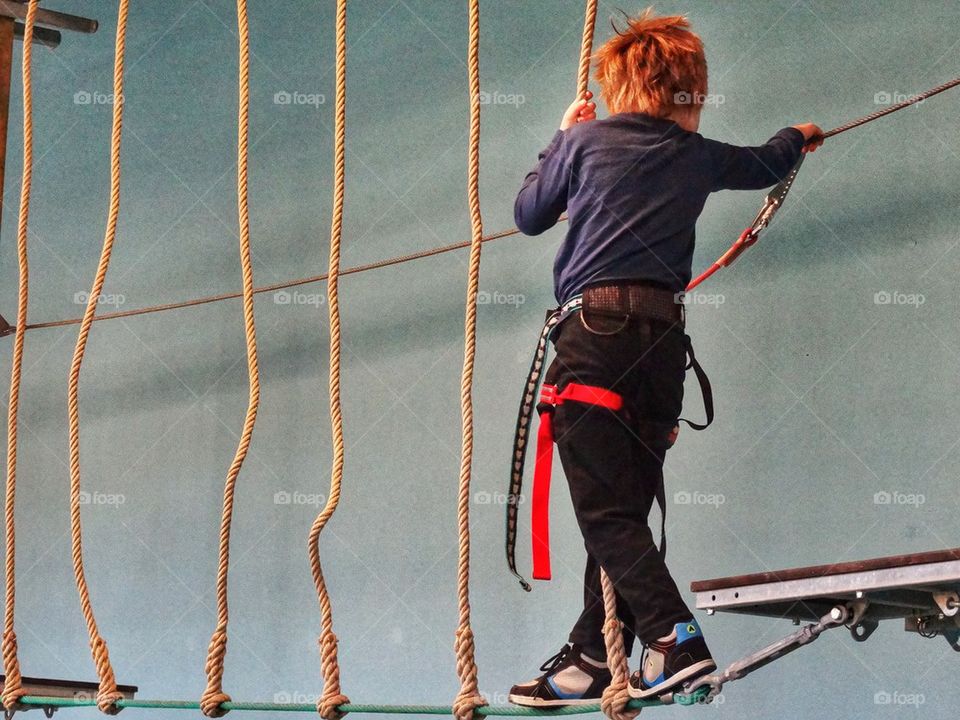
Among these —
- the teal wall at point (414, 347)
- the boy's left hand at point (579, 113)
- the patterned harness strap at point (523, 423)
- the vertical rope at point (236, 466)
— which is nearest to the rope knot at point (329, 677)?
the vertical rope at point (236, 466)

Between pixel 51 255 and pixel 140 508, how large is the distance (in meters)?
0.92

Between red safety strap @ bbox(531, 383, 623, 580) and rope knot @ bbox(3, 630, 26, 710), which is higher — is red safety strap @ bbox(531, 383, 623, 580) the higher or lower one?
the higher one

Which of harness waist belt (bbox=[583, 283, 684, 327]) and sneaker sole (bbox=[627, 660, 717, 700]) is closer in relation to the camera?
sneaker sole (bbox=[627, 660, 717, 700])

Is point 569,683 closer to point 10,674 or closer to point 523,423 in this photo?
point 523,423

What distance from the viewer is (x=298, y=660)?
10.6ft

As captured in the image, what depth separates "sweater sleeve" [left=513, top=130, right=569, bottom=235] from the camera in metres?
1.56

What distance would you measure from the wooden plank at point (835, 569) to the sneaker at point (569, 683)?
6.4 inches

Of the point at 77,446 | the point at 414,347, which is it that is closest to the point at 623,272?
the point at 77,446

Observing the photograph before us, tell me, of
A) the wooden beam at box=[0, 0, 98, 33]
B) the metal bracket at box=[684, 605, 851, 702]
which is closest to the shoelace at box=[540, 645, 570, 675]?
the metal bracket at box=[684, 605, 851, 702]

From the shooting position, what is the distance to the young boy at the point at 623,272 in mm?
1476

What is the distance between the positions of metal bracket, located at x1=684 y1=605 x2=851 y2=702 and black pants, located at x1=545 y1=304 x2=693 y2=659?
0.09m

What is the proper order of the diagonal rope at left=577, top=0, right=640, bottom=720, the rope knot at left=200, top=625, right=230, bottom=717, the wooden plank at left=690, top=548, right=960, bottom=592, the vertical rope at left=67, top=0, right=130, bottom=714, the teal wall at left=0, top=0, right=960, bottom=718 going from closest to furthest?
the wooden plank at left=690, top=548, right=960, bottom=592
the diagonal rope at left=577, top=0, right=640, bottom=720
the rope knot at left=200, top=625, right=230, bottom=717
the vertical rope at left=67, top=0, right=130, bottom=714
the teal wall at left=0, top=0, right=960, bottom=718

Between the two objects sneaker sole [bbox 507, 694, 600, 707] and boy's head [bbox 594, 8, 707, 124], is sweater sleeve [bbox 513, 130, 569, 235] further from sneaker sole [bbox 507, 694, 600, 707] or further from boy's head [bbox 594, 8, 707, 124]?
sneaker sole [bbox 507, 694, 600, 707]

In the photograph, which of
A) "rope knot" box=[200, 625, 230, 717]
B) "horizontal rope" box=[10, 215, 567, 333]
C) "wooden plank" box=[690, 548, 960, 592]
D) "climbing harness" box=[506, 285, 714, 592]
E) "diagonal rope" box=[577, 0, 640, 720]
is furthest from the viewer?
"horizontal rope" box=[10, 215, 567, 333]
